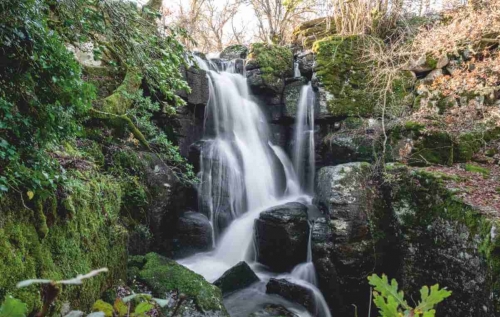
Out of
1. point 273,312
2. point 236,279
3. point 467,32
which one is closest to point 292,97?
point 467,32

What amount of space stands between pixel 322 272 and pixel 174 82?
445 cm

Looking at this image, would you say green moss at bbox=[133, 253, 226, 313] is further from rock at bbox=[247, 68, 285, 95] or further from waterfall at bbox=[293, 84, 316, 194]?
rock at bbox=[247, 68, 285, 95]

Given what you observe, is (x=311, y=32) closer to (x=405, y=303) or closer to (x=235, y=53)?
(x=235, y=53)

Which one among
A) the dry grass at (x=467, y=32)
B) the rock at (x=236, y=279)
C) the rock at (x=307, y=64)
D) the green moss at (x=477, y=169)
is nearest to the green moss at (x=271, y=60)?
the rock at (x=307, y=64)

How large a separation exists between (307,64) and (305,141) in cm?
286

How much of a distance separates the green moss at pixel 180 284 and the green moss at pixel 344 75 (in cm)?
670

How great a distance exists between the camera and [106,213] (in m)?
3.79

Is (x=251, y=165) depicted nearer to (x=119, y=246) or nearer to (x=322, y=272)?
(x=322, y=272)

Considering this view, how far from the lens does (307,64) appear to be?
11.0m

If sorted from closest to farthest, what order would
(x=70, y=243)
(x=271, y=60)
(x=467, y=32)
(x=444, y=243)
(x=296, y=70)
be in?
(x=70, y=243) → (x=444, y=243) → (x=467, y=32) → (x=271, y=60) → (x=296, y=70)

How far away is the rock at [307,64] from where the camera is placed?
11.0 m

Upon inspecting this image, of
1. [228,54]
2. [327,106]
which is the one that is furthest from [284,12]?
[327,106]

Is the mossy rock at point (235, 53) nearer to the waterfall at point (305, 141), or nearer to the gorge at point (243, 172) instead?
the gorge at point (243, 172)

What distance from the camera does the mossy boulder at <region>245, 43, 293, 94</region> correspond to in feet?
35.9
